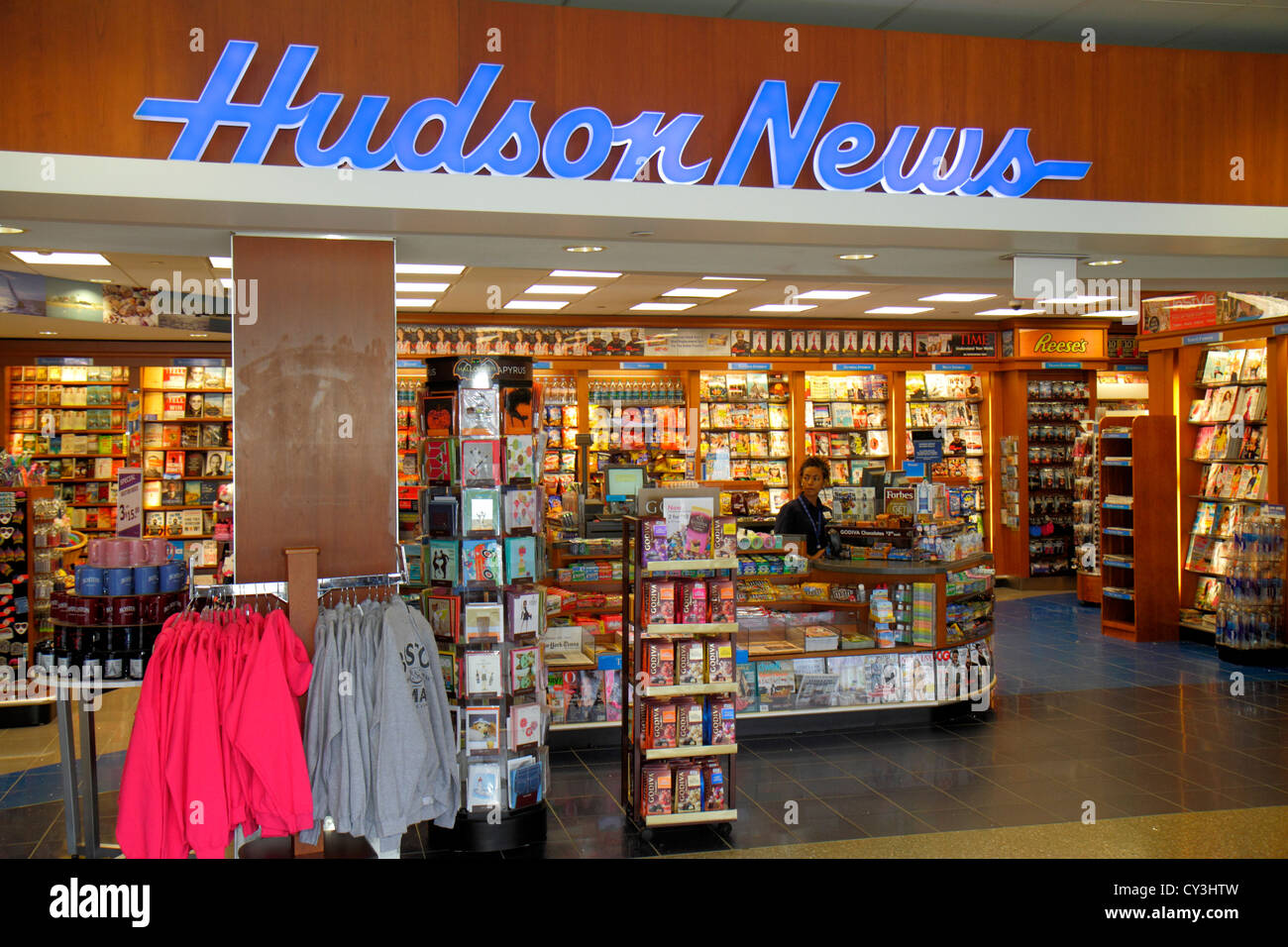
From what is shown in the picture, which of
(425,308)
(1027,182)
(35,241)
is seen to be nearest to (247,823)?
(35,241)

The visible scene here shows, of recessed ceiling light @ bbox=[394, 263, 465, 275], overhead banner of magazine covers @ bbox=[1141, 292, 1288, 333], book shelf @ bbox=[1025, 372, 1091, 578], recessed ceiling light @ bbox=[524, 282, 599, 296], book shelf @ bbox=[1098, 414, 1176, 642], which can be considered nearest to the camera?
recessed ceiling light @ bbox=[394, 263, 465, 275]

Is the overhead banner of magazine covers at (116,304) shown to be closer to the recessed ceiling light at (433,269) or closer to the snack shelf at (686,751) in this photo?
the recessed ceiling light at (433,269)

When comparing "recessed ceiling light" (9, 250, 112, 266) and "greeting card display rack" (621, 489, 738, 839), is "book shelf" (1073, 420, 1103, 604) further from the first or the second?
"recessed ceiling light" (9, 250, 112, 266)

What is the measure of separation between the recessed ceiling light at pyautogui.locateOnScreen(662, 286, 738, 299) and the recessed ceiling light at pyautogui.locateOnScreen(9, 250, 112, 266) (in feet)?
16.3

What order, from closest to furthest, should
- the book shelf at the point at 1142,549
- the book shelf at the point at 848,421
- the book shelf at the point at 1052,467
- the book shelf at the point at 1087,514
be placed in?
the book shelf at the point at 1142,549 < the book shelf at the point at 1087,514 < the book shelf at the point at 848,421 < the book shelf at the point at 1052,467

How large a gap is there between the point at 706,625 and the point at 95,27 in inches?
142

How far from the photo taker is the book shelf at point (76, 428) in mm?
11062

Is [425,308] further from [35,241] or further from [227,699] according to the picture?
[227,699]

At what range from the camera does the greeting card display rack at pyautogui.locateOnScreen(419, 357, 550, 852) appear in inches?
184

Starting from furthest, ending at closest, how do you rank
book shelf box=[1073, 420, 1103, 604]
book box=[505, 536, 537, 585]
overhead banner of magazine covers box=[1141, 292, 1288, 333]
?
book shelf box=[1073, 420, 1103, 604] → overhead banner of magazine covers box=[1141, 292, 1288, 333] → book box=[505, 536, 537, 585]

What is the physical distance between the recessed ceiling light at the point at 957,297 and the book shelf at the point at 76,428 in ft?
30.0

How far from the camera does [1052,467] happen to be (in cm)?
1300

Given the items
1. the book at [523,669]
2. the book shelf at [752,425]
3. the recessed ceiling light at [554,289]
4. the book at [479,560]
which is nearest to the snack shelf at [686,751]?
the book at [523,669]

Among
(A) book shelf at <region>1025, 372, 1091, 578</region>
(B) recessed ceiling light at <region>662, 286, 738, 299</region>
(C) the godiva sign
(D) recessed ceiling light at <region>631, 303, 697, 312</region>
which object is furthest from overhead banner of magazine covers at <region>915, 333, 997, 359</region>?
(B) recessed ceiling light at <region>662, 286, 738, 299</region>
